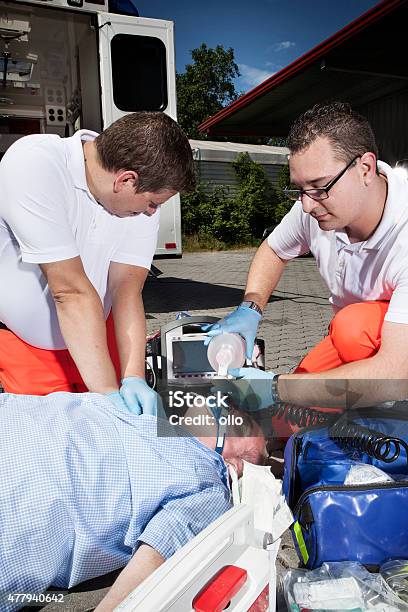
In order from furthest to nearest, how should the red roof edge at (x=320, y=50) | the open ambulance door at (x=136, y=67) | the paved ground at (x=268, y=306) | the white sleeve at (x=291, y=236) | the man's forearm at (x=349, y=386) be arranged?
the red roof edge at (x=320, y=50)
the open ambulance door at (x=136, y=67)
the white sleeve at (x=291, y=236)
the man's forearm at (x=349, y=386)
the paved ground at (x=268, y=306)

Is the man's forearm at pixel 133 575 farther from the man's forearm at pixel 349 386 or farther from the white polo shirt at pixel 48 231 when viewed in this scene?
the white polo shirt at pixel 48 231

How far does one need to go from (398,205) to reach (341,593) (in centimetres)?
146

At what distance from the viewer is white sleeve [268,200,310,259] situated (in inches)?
112

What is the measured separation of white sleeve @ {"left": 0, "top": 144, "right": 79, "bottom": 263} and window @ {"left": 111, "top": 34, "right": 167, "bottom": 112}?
347 cm

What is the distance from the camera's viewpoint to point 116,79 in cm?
539

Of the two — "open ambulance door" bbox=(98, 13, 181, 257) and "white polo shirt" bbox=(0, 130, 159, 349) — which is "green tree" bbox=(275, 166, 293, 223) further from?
"white polo shirt" bbox=(0, 130, 159, 349)

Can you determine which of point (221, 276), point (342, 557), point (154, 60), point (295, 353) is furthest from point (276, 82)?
point (342, 557)

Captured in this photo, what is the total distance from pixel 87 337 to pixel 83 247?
497 millimetres

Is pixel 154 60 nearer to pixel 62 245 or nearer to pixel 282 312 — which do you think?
pixel 282 312

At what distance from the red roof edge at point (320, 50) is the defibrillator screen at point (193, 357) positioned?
6.06 metres

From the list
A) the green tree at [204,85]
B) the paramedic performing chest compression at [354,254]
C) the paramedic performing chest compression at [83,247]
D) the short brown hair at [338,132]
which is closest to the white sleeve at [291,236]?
the paramedic performing chest compression at [354,254]

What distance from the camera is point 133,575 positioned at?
59.4 inches

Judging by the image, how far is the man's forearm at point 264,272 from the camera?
295 centimetres

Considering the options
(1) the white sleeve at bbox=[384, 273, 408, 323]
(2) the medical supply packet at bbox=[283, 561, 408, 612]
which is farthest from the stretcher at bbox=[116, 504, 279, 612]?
(1) the white sleeve at bbox=[384, 273, 408, 323]
